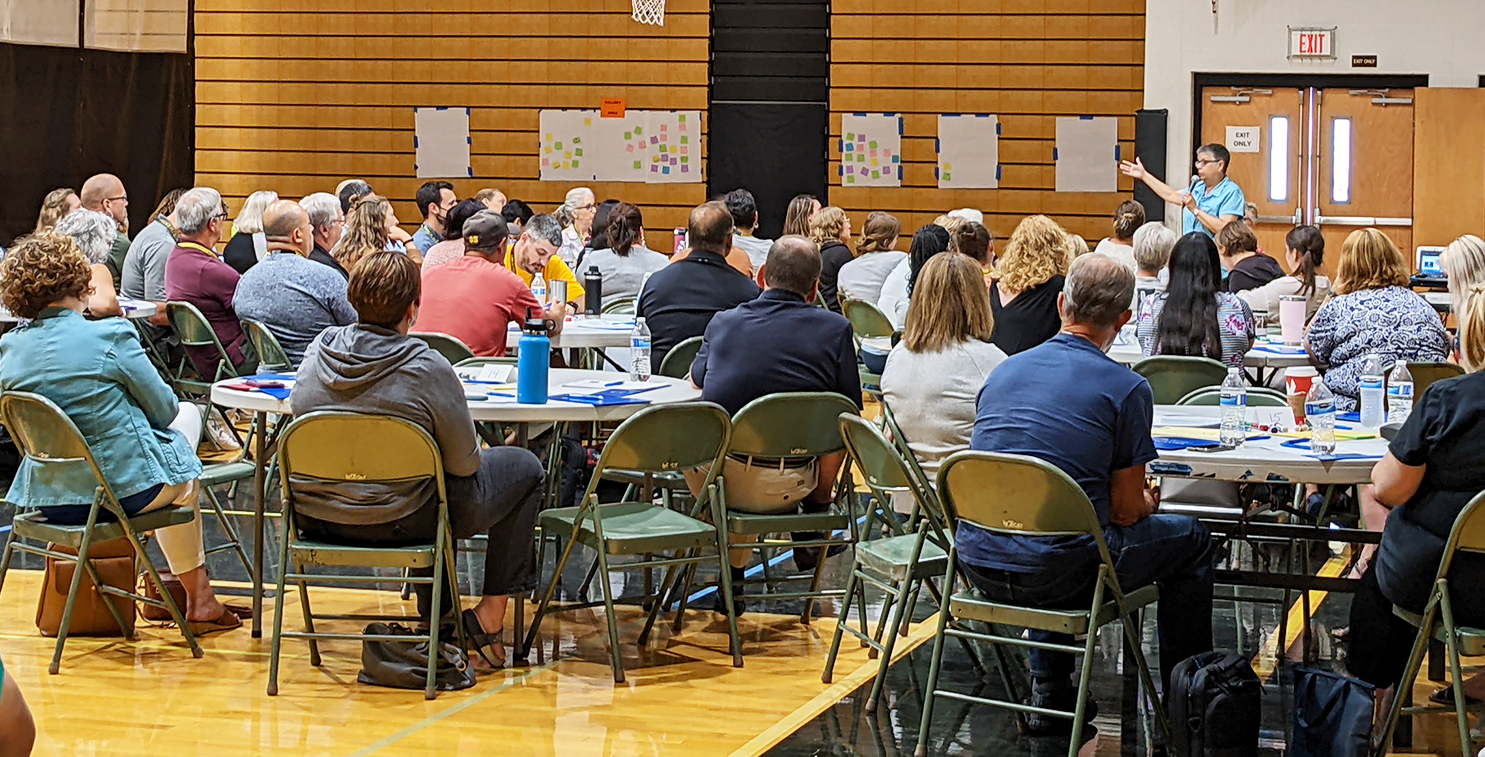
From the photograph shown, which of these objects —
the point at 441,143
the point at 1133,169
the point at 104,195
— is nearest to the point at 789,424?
the point at 104,195

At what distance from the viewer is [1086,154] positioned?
13.4 m

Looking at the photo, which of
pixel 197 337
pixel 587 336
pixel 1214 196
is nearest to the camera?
pixel 587 336

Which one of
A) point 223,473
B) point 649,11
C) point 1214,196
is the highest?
point 649,11

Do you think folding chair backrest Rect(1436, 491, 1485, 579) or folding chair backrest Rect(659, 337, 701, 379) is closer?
folding chair backrest Rect(1436, 491, 1485, 579)

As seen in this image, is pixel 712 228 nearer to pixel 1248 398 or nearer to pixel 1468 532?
pixel 1248 398

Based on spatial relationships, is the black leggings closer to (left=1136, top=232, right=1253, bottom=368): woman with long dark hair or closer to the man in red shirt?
the man in red shirt

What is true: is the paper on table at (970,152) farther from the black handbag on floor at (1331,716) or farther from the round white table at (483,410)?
the black handbag on floor at (1331,716)

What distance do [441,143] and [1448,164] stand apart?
819 cm

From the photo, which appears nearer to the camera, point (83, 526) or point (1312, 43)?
point (83, 526)

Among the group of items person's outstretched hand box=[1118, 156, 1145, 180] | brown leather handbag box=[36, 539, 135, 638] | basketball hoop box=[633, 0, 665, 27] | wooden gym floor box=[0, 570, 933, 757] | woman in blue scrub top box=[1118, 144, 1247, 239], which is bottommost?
wooden gym floor box=[0, 570, 933, 757]

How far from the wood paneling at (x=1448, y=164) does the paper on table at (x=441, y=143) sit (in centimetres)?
773

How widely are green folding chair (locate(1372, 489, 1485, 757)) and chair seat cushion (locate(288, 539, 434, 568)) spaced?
255cm

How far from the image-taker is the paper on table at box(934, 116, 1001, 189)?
13.6 metres

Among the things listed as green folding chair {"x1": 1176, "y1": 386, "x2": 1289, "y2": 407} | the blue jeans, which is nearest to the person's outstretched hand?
green folding chair {"x1": 1176, "y1": 386, "x2": 1289, "y2": 407}
